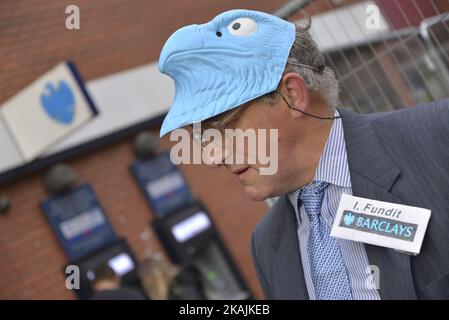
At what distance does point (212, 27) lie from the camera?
184cm

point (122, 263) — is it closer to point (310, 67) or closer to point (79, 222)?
point (79, 222)

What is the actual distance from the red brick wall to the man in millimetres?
4375

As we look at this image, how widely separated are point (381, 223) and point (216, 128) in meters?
0.51

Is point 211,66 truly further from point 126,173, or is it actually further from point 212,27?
point 126,173

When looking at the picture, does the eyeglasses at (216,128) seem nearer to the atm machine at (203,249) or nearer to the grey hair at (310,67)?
the grey hair at (310,67)

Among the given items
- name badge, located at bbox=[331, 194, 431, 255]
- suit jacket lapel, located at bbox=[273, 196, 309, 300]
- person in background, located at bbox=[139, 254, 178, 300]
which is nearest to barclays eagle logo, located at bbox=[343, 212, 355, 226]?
name badge, located at bbox=[331, 194, 431, 255]

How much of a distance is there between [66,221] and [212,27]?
4967mm

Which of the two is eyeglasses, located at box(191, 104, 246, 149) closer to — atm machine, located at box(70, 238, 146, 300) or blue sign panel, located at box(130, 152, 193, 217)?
atm machine, located at box(70, 238, 146, 300)

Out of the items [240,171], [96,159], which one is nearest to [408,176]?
[240,171]

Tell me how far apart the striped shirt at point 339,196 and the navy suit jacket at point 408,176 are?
0.03 m

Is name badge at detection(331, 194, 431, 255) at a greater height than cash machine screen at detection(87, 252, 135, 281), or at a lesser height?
greater

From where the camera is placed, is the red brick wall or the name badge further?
the red brick wall

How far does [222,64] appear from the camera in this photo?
1797mm

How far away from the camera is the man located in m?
1.72
